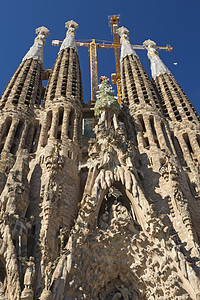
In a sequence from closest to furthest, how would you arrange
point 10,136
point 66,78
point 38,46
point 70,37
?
point 10,136 → point 66,78 → point 38,46 → point 70,37

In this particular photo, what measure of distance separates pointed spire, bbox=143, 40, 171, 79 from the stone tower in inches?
234

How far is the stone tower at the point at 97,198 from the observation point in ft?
39.1

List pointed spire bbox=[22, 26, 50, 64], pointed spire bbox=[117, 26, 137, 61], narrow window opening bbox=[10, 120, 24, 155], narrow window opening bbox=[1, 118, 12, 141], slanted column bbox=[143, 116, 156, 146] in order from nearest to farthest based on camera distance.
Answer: narrow window opening bbox=[10, 120, 24, 155] → narrow window opening bbox=[1, 118, 12, 141] → slanted column bbox=[143, 116, 156, 146] → pointed spire bbox=[22, 26, 50, 64] → pointed spire bbox=[117, 26, 137, 61]

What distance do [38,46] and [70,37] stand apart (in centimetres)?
389

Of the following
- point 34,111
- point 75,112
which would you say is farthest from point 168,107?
point 34,111

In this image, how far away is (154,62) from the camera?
31.3 meters

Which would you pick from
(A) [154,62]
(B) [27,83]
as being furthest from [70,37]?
(B) [27,83]

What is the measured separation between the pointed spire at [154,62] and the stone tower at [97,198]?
5947 mm

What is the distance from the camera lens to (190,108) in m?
23.8

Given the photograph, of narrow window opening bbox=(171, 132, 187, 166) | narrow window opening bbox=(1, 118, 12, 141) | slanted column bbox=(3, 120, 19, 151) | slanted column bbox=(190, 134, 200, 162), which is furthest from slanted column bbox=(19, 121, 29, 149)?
slanted column bbox=(190, 134, 200, 162)

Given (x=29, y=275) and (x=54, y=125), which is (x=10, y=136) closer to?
(x=54, y=125)

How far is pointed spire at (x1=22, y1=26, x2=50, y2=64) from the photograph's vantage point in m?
28.4

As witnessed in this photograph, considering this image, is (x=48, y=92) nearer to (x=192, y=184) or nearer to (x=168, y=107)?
(x=168, y=107)

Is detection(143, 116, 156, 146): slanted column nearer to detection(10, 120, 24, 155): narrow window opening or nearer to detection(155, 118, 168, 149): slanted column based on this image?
detection(155, 118, 168, 149): slanted column
